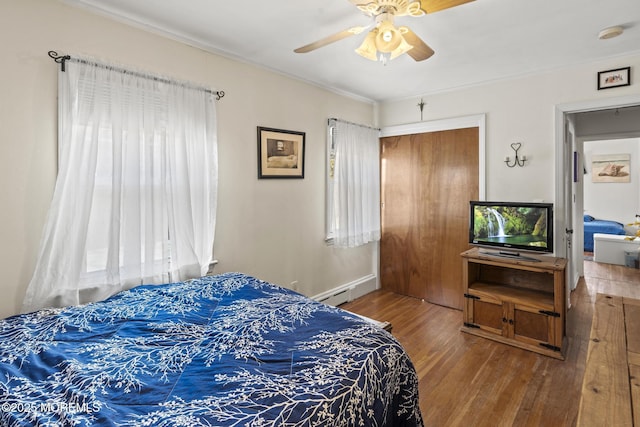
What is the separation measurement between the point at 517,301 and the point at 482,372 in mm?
765

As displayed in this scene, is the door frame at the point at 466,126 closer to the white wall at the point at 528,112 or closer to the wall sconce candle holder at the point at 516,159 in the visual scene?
the white wall at the point at 528,112

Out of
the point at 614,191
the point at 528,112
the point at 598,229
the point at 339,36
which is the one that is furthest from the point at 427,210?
the point at 614,191

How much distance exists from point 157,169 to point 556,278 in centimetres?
320

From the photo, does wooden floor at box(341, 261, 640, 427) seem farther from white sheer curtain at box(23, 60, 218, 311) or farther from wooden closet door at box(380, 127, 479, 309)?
white sheer curtain at box(23, 60, 218, 311)

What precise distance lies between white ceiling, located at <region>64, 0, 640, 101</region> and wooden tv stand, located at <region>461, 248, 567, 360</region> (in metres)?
1.77

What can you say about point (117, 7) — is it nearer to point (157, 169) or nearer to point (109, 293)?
point (157, 169)

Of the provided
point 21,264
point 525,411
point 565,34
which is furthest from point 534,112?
point 21,264

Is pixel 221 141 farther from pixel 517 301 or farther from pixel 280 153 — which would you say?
pixel 517 301

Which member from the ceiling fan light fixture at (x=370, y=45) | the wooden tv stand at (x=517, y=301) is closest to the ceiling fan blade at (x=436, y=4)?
the ceiling fan light fixture at (x=370, y=45)

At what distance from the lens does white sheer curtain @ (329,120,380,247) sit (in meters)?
3.81

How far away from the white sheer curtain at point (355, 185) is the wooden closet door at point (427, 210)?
213 millimetres

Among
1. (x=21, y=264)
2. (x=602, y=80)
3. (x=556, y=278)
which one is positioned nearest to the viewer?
(x=21, y=264)

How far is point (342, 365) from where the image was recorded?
1.27m

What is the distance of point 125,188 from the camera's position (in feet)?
7.09
